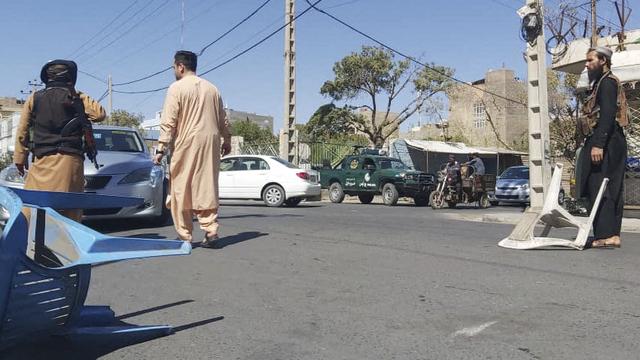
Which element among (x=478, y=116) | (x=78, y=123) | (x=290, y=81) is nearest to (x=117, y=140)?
(x=78, y=123)

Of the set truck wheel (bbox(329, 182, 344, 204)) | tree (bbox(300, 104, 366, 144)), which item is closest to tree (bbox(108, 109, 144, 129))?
tree (bbox(300, 104, 366, 144))

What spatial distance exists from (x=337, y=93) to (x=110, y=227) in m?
25.5

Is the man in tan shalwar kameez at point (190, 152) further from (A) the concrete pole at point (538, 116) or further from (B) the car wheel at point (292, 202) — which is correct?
(B) the car wheel at point (292, 202)

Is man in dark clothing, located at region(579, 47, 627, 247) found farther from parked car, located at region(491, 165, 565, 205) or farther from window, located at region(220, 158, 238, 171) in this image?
parked car, located at region(491, 165, 565, 205)

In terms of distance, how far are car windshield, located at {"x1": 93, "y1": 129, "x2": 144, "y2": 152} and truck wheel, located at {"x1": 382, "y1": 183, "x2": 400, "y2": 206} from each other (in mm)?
10848

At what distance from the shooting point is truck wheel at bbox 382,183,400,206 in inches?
742

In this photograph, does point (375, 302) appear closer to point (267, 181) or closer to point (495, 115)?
point (267, 181)

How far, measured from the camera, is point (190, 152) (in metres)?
5.66

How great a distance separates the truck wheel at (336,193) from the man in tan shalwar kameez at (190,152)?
48.5 feet

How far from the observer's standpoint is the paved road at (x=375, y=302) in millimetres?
2900

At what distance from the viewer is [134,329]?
9.77ft

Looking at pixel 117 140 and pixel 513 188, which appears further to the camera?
pixel 513 188

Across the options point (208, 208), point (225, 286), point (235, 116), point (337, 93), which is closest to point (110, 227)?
point (208, 208)

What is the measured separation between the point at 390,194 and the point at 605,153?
1325cm
